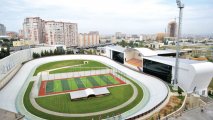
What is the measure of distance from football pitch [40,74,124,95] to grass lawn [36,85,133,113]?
2.92m

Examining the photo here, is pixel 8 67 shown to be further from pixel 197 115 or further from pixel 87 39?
pixel 87 39

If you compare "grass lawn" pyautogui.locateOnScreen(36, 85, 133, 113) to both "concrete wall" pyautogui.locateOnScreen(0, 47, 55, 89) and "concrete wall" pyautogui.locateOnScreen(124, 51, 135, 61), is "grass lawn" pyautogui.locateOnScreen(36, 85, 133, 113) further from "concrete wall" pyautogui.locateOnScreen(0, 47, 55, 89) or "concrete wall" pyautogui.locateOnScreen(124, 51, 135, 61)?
"concrete wall" pyautogui.locateOnScreen(124, 51, 135, 61)

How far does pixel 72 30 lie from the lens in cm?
8681

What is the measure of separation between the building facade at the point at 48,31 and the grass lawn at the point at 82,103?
2366 inches

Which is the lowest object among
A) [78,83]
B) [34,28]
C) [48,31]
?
[78,83]

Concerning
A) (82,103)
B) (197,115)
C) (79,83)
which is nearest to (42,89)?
(79,83)

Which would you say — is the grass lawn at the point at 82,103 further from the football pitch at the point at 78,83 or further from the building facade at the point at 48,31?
the building facade at the point at 48,31

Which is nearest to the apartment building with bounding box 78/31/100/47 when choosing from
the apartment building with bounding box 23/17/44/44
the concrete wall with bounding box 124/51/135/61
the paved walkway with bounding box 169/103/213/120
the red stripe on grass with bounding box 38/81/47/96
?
the apartment building with bounding box 23/17/44/44

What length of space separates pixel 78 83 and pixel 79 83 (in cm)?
17

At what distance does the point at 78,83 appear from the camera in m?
27.5

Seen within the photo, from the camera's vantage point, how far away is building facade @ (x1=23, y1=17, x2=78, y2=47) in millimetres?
75750

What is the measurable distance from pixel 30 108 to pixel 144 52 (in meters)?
23.6

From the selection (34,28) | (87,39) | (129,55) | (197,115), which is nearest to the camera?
(197,115)

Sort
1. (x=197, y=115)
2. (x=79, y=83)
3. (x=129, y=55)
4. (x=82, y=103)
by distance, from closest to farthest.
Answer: (x=197, y=115) < (x=82, y=103) < (x=79, y=83) < (x=129, y=55)
